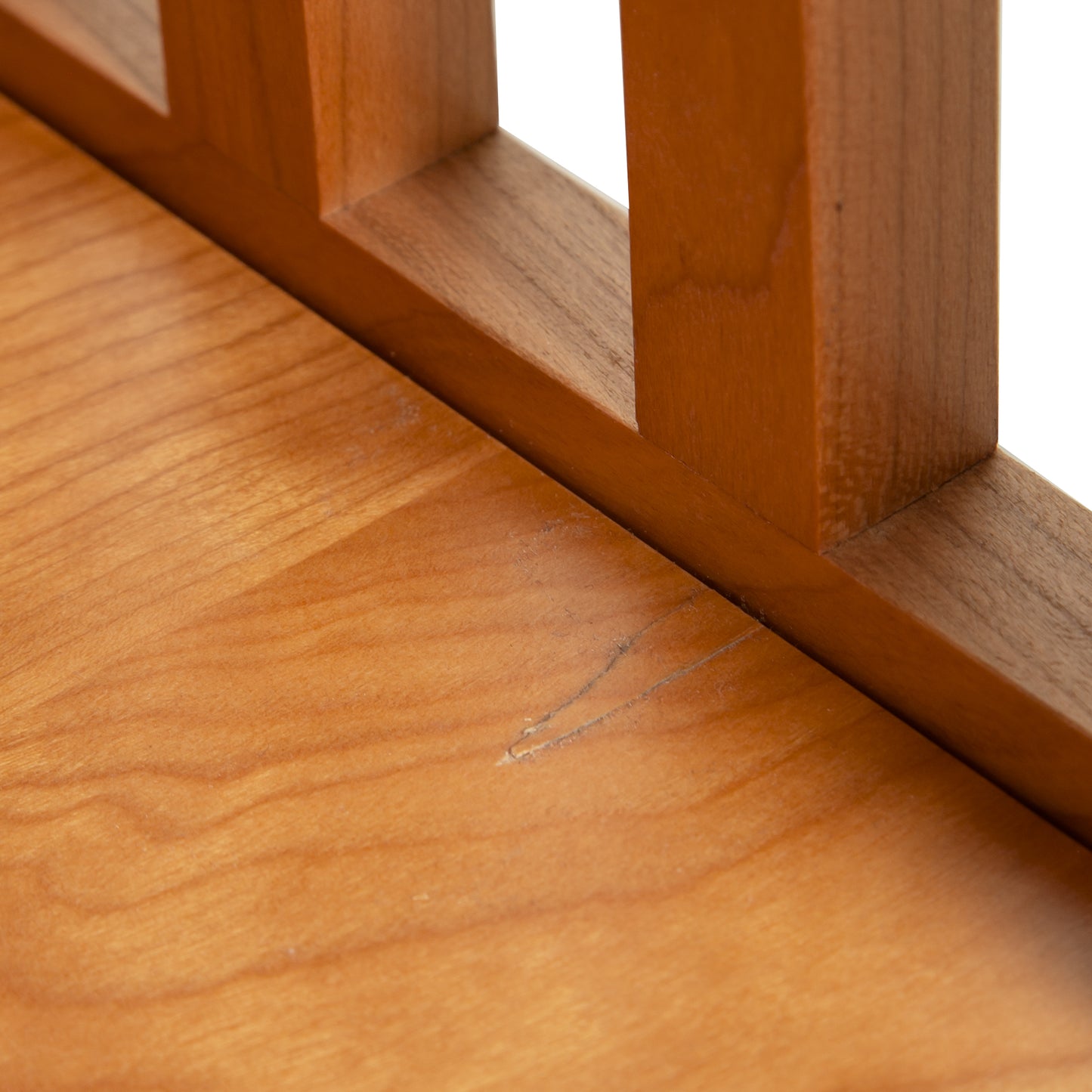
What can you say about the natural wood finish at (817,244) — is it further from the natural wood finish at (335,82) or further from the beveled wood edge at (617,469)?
the natural wood finish at (335,82)

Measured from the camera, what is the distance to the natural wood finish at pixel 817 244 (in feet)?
1.64

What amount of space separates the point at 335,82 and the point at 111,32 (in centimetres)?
21

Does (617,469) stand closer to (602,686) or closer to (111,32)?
(602,686)

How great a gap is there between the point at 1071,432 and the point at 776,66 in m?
0.18

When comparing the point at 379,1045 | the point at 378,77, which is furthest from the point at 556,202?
the point at 379,1045

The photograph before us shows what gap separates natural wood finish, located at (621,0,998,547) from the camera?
50 cm

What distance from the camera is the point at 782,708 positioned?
23.6 inches

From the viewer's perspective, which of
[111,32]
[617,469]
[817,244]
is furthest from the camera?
[111,32]

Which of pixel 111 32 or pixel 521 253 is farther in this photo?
pixel 111 32

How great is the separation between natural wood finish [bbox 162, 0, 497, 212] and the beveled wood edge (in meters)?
0.02

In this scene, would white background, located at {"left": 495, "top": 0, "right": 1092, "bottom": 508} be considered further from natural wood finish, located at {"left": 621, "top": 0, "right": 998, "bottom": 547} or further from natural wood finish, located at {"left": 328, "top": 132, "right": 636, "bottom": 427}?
natural wood finish, located at {"left": 328, "top": 132, "right": 636, "bottom": 427}

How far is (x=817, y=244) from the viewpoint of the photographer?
51 centimetres

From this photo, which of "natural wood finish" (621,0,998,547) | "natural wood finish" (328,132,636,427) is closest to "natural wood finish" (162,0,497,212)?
"natural wood finish" (328,132,636,427)

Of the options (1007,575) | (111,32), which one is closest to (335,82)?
(111,32)
